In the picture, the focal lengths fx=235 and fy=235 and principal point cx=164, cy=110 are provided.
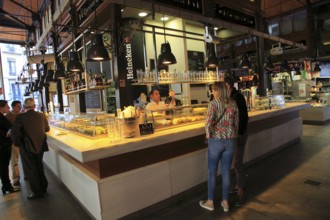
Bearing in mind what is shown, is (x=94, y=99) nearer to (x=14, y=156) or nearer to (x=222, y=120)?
(x=14, y=156)

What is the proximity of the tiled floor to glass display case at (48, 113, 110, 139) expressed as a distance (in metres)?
1.08

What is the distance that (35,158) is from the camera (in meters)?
3.89

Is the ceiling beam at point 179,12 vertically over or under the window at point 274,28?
under

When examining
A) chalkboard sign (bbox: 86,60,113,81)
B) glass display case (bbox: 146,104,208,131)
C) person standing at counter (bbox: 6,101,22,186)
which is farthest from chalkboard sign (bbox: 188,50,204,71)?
person standing at counter (bbox: 6,101,22,186)

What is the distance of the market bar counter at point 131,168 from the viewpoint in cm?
268

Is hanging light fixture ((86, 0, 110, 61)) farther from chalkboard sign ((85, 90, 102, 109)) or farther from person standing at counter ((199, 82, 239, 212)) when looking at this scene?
chalkboard sign ((85, 90, 102, 109))

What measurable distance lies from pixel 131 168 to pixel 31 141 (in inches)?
76.8

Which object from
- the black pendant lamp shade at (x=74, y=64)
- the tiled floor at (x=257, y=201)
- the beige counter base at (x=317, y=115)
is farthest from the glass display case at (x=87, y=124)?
the beige counter base at (x=317, y=115)

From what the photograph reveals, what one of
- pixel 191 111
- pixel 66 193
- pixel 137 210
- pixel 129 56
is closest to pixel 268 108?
pixel 191 111

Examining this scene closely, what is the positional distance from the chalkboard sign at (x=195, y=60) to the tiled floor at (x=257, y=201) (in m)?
4.58

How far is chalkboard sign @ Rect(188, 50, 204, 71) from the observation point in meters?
8.32

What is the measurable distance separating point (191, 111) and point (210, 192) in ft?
4.58

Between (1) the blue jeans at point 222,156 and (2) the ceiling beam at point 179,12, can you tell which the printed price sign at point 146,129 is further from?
(2) the ceiling beam at point 179,12

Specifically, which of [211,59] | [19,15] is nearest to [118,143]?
[211,59]
